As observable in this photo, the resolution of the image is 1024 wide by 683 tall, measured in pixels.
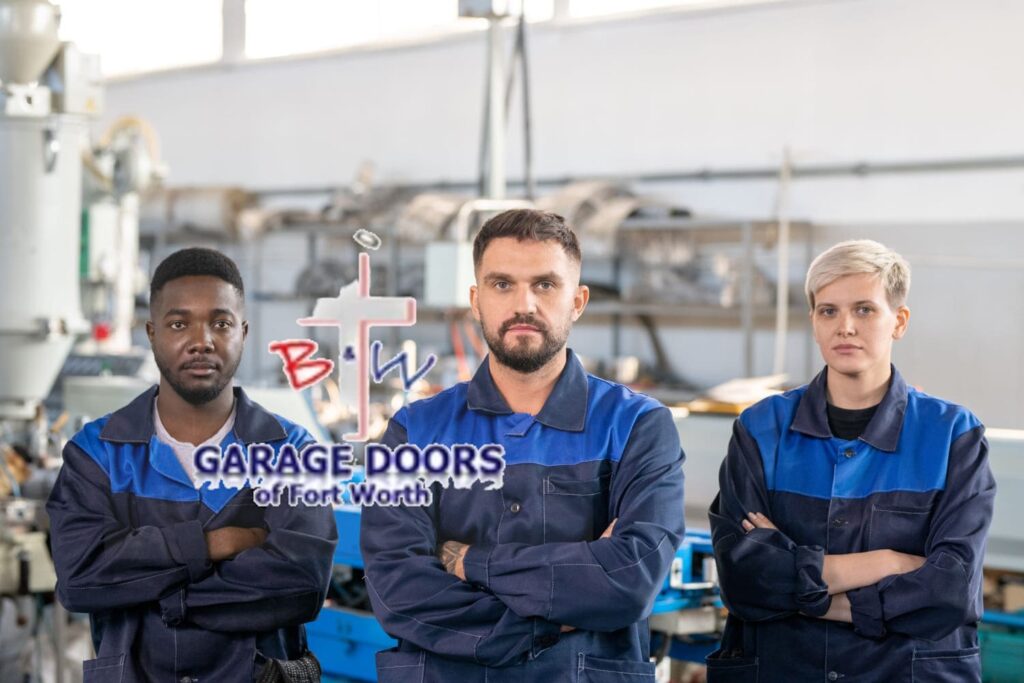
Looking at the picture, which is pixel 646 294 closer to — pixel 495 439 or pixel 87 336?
pixel 87 336

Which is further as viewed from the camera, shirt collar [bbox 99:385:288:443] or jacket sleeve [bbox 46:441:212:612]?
shirt collar [bbox 99:385:288:443]

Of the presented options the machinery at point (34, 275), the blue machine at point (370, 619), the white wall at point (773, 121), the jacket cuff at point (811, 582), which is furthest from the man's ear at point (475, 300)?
the white wall at point (773, 121)

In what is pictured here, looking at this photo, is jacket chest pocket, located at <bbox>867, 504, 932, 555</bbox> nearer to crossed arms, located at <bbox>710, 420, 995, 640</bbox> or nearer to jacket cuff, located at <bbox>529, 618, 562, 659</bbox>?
crossed arms, located at <bbox>710, 420, 995, 640</bbox>

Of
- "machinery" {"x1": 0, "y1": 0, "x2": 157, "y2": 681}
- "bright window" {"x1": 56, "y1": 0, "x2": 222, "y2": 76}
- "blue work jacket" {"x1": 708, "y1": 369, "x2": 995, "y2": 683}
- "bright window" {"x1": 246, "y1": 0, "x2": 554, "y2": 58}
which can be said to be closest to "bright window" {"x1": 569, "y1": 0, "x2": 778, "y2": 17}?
"bright window" {"x1": 246, "y1": 0, "x2": 554, "y2": 58}

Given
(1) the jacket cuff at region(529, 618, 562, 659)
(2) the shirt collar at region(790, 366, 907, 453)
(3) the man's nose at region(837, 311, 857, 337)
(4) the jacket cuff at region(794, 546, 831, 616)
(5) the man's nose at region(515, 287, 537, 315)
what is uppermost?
(5) the man's nose at region(515, 287, 537, 315)

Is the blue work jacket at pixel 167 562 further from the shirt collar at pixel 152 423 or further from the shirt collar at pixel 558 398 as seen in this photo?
the shirt collar at pixel 558 398

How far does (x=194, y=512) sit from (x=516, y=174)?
16.5 ft

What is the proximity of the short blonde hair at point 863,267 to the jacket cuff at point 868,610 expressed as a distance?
0.44 metres

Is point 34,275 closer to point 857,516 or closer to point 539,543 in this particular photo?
point 539,543

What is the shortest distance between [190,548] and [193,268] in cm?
42

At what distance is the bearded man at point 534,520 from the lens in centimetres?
173

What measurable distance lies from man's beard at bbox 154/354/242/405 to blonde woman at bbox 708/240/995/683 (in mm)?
800

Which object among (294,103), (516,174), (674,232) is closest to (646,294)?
(674,232)

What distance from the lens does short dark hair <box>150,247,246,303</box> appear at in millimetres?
1915
